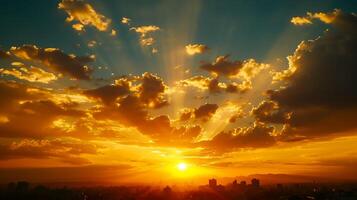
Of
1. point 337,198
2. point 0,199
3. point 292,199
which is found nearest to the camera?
point 292,199

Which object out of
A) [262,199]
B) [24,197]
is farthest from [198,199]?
[24,197]

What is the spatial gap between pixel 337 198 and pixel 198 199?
273ft

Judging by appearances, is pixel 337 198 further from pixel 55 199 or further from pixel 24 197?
pixel 24 197

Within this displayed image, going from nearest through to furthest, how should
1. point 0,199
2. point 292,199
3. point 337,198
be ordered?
point 292,199 → point 337,198 → point 0,199

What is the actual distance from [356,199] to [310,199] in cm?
1937

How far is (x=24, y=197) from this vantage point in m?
200

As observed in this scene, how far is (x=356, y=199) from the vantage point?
13362cm

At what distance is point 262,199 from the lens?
200 m

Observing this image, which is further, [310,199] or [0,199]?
[0,199]

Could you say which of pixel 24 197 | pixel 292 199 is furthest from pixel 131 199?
pixel 292 199

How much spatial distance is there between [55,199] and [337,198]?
146 m

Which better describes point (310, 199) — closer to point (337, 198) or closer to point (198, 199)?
point (337, 198)

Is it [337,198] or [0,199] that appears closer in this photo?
[337,198]

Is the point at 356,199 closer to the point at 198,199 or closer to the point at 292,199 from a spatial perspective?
the point at 292,199
